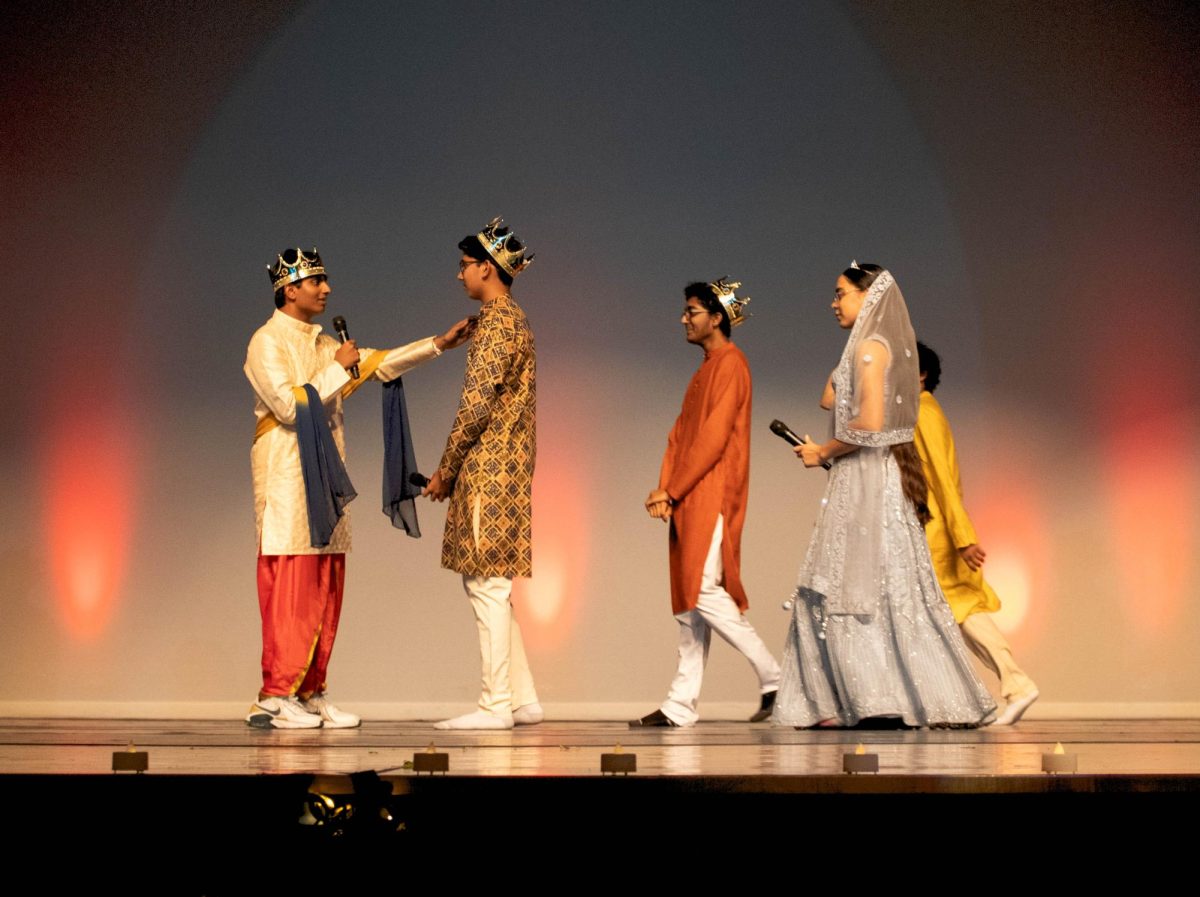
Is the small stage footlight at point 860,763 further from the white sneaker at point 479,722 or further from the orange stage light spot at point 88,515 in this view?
the orange stage light spot at point 88,515

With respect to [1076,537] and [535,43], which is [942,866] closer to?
[1076,537]

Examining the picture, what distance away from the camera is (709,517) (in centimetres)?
516

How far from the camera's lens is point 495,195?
6980mm

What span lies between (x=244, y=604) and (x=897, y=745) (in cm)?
374

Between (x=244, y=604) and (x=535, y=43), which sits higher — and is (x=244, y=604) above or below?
below

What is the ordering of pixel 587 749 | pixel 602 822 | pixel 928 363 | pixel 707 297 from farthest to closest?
1. pixel 928 363
2. pixel 707 297
3. pixel 587 749
4. pixel 602 822

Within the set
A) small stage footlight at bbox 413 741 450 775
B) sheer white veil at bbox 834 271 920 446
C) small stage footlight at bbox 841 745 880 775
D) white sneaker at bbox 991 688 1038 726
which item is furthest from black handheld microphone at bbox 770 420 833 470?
Answer: small stage footlight at bbox 413 741 450 775

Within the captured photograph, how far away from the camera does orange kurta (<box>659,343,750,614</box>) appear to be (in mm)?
5121

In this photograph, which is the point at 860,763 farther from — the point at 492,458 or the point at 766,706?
the point at 766,706

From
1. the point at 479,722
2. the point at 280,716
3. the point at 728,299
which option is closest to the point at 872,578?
the point at 728,299

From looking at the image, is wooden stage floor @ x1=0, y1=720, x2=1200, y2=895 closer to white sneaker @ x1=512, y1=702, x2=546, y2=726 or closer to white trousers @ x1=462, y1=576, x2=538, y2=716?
white trousers @ x1=462, y1=576, x2=538, y2=716

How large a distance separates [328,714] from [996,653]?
2246 mm

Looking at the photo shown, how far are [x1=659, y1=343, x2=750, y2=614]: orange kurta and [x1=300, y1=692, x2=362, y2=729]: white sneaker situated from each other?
1104 mm

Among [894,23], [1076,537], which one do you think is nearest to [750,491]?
[1076,537]
